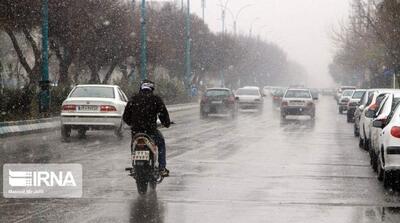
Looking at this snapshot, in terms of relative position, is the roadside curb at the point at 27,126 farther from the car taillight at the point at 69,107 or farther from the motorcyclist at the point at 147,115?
the motorcyclist at the point at 147,115

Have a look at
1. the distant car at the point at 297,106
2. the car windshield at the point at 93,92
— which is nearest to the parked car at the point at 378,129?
the car windshield at the point at 93,92

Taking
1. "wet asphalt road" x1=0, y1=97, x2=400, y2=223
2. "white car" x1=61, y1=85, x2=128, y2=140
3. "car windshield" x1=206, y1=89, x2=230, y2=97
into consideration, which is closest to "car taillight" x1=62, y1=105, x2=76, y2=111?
"white car" x1=61, y1=85, x2=128, y2=140

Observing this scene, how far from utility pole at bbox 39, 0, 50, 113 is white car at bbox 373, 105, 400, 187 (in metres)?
19.9

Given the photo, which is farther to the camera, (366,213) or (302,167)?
(302,167)

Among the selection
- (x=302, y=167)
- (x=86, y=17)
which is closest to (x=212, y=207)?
Answer: (x=302, y=167)

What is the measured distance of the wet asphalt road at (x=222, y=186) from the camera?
9.33 meters

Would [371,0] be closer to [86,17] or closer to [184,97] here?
[184,97]

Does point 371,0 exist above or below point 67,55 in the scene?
above

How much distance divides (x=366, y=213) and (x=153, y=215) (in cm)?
257

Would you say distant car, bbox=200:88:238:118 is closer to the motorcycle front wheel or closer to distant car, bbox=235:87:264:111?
distant car, bbox=235:87:264:111

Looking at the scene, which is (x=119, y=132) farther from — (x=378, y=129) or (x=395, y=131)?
(x=395, y=131)

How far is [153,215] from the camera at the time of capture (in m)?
9.27

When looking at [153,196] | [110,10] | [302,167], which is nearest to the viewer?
[153,196]

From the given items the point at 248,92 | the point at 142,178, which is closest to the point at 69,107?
the point at 142,178
